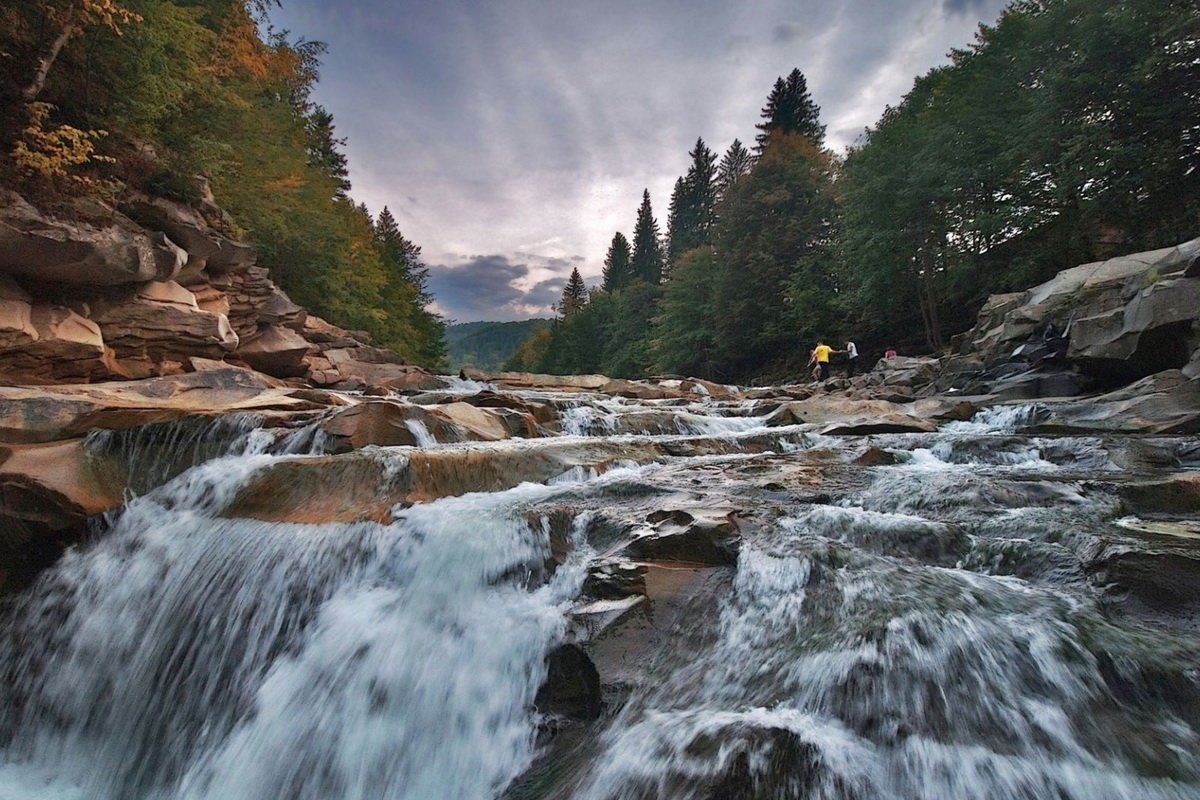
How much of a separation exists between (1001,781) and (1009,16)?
31172 mm

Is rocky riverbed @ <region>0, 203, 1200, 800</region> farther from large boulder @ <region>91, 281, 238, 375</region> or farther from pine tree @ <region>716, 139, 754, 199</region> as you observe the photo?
pine tree @ <region>716, 139, 754, 199</region>

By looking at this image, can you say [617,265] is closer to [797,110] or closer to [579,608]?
[797,110]

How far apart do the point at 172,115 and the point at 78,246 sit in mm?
5196

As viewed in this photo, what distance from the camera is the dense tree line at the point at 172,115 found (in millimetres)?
8672

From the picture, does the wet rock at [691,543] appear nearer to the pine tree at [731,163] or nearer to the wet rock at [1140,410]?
the wet rock at [1140,410]

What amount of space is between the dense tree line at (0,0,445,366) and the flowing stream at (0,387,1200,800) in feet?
24.3

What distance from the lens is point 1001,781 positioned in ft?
7.09

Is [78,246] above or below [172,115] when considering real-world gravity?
below

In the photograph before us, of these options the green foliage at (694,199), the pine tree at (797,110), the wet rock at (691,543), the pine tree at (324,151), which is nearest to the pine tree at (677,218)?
the green foliage at (694,199)

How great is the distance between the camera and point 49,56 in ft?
28.7

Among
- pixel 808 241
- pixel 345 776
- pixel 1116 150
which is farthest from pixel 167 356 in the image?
pixel 808 241

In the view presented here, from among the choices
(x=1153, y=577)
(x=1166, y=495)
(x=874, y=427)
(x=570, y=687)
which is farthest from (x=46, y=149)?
(x=1166, y=495)

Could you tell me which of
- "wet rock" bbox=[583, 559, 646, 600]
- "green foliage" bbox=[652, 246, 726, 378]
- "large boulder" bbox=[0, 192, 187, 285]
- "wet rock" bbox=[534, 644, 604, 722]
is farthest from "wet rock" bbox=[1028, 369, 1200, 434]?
"green foliage" bbox=[652, 246, 726, 378]

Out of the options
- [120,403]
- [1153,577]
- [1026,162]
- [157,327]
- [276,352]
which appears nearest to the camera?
[1153,577]
